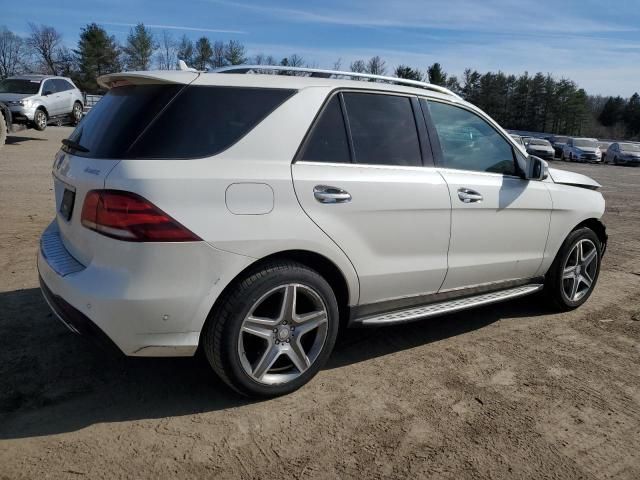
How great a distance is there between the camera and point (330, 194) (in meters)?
3.11

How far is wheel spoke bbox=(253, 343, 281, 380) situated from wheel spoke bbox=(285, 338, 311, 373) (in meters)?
0.08

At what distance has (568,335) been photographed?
170 inches

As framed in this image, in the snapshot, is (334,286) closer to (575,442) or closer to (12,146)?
(575,442)

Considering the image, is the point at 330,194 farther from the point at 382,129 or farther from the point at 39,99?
the point at 39,99

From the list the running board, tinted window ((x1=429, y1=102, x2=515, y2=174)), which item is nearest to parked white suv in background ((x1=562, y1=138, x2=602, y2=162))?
the running board

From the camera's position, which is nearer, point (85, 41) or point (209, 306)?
point (209, 306)

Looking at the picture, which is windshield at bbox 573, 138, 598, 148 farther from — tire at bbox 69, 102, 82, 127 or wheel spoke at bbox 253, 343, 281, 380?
wheel spoke at bbox 253, 343, 281, 380

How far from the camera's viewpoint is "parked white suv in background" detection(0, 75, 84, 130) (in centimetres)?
1689

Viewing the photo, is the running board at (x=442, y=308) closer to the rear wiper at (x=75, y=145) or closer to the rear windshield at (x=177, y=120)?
the rear windshield at (x=177, y=120)

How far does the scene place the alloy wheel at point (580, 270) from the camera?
4.78 m

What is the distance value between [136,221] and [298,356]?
122 cm

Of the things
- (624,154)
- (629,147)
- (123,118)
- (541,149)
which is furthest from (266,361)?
(629,147)

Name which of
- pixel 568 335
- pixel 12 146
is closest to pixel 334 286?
pixel 568 335

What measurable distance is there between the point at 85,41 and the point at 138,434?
2984 inches
